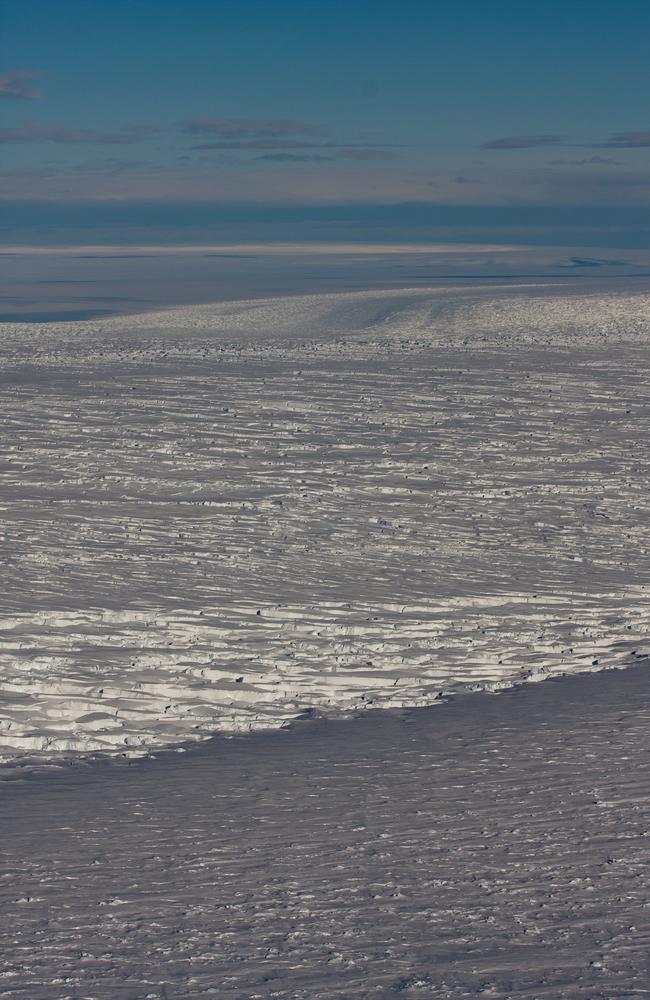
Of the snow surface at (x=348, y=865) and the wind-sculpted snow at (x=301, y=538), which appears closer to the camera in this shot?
the snow surface at (x=348, y=865)

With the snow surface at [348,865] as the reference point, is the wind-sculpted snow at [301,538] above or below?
above

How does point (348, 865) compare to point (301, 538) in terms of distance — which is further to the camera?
point (301, 538)

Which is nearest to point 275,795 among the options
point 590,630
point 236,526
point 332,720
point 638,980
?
point 332,720

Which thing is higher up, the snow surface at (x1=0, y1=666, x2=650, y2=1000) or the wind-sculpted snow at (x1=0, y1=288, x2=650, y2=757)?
the wind-sculpted snow at (x1=0, y1=288, x2=650, y2=757)

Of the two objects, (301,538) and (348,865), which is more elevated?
(301,538)

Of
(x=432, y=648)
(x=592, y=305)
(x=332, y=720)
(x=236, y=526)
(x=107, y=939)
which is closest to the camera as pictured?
(x=107, y=939)

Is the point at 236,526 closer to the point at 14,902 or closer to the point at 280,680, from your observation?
the point at 280,680

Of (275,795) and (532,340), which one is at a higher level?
(532,340)

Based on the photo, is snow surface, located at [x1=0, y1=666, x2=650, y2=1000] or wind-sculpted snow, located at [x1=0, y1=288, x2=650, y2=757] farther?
wind-sculpted snow, located at [x1=0, y1=288, x2=650, y2=757]
